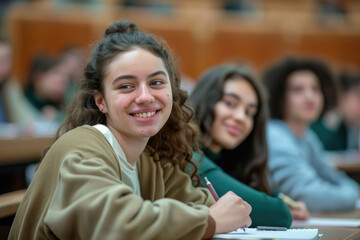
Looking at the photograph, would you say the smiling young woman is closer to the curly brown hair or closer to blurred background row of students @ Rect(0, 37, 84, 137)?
the curly brown hair

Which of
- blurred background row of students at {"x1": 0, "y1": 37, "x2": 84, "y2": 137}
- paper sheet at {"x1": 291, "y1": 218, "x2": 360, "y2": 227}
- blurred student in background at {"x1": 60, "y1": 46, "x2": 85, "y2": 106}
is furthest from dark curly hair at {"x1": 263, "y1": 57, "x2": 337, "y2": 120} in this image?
blurred student in background at {"x1": 60, "y1": 46, "x2": 85, "y2": 106}

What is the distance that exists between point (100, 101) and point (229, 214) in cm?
42

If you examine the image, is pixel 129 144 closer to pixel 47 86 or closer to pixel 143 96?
pixel 143 96

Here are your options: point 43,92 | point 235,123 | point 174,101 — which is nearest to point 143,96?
point 174,101

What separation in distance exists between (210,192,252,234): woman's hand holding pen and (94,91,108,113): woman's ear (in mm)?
356

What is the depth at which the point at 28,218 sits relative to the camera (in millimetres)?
1265

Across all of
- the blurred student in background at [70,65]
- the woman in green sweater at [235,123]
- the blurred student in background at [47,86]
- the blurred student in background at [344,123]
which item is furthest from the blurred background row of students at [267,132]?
the blurred student in background at [344,123]

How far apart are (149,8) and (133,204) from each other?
221 inches

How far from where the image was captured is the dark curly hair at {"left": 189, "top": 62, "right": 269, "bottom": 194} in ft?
7.11

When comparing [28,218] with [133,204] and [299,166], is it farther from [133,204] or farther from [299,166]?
[299,166]

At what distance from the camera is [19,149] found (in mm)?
2818

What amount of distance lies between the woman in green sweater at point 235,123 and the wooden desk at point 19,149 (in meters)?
0.88

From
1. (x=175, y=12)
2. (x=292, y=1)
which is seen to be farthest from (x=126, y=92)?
(x=292, y=1)

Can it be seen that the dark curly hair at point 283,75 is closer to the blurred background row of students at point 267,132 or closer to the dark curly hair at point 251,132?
the blurred background row of students at point 267,132
